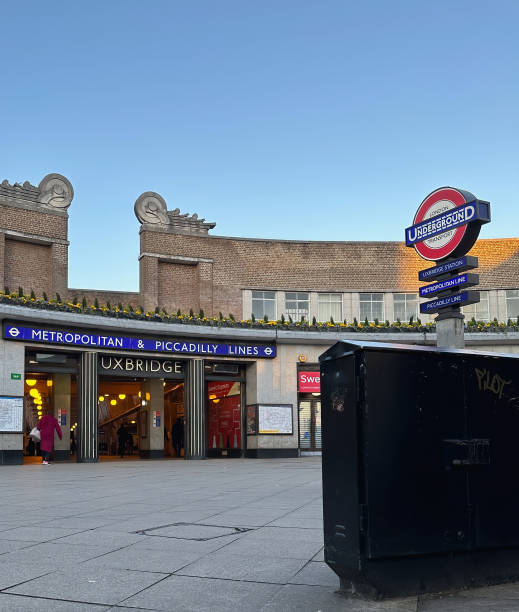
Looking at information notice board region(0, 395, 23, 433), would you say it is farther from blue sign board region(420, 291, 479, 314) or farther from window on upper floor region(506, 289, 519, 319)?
window on upper floor region(506, 289, 519, 319)

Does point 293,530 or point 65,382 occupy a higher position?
point 65,382

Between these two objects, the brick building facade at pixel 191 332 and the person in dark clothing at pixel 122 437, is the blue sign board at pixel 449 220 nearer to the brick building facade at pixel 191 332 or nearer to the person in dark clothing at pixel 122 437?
the brick building facade at pixel 191 332

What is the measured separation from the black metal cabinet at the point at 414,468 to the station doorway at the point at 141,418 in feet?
83.4

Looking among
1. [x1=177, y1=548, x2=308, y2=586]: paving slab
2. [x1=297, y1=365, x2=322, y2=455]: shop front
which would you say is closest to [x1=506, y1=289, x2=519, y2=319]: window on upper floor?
[x1=297, y1=365, x2=322, y2=455]: shop front

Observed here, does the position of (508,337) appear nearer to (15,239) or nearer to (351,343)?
(15,239)

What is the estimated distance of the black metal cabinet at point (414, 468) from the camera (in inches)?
197

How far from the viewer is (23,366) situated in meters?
24.2

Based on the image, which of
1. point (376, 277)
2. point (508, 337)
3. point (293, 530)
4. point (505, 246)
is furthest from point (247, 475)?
point (505, 246)

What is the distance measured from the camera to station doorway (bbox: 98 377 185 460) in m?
31.1

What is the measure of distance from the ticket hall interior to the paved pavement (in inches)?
626

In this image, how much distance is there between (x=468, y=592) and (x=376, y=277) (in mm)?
31446

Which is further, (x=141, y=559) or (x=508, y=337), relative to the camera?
(x=508, y=337)

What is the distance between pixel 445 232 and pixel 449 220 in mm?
248

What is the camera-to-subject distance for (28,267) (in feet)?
102
